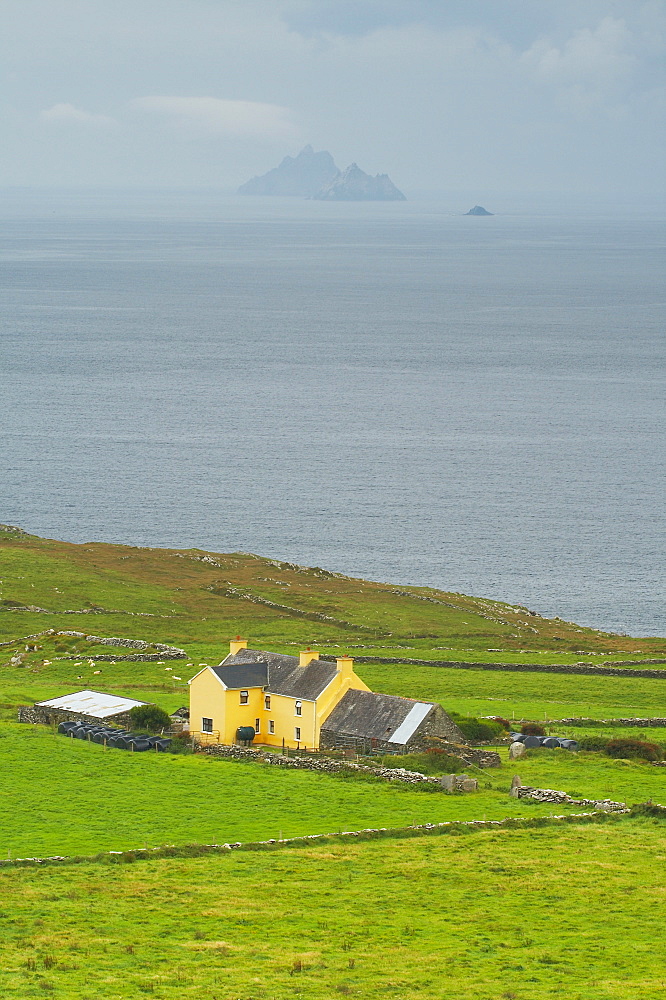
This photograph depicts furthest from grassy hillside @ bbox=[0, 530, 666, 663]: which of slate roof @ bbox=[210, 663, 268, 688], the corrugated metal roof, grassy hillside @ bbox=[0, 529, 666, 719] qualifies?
the corrugated metal roof

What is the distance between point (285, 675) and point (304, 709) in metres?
2.38

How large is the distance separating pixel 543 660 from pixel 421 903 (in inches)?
1775

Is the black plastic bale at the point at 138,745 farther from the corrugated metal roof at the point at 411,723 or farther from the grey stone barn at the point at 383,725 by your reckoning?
the corrugated metal roof at the point at 411,723

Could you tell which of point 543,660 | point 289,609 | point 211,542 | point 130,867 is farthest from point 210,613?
point 130,867

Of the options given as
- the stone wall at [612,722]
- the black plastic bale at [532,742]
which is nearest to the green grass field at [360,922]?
the black plastic bale at [532,742]

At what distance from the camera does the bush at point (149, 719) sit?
2312 inches

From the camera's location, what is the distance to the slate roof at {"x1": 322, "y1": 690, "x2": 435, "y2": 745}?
56.1 meters

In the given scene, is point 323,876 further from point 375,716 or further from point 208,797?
point 375,716

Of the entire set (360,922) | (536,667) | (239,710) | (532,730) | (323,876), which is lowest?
(536,667)

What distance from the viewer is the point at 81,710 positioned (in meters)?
61.2

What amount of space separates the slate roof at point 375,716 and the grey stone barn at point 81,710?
954 centimetres

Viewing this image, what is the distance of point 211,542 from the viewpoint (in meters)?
135

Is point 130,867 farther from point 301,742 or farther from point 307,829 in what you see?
point 301,742

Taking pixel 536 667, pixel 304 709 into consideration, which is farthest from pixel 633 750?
pixel 536 667
